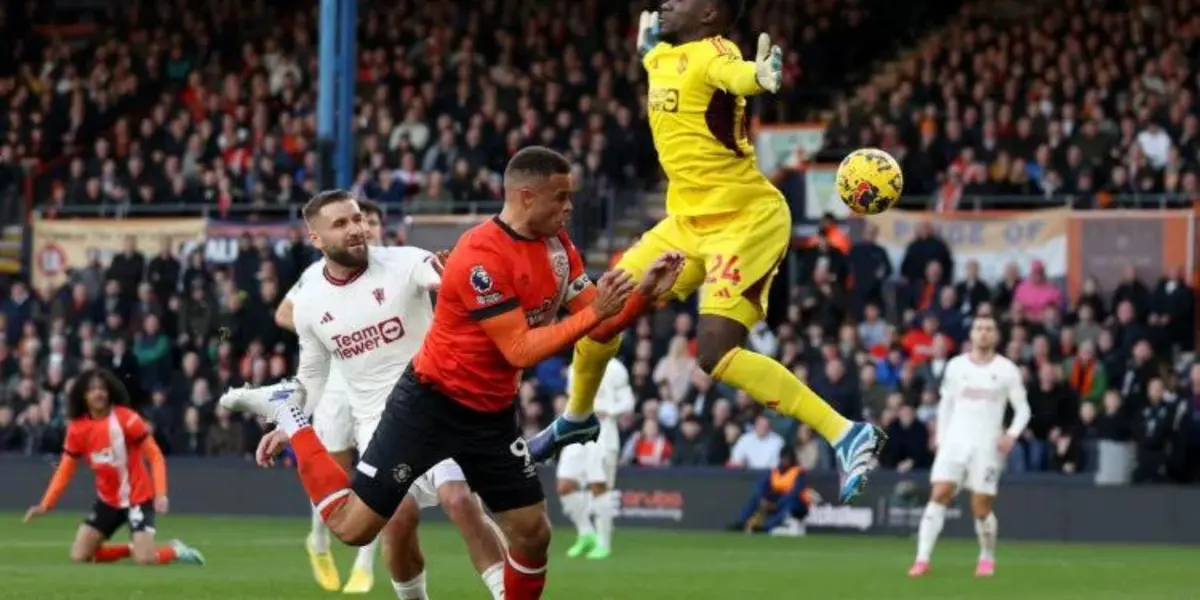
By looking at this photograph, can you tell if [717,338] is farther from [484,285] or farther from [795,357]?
[795,357]

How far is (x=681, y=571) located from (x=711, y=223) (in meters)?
7.24

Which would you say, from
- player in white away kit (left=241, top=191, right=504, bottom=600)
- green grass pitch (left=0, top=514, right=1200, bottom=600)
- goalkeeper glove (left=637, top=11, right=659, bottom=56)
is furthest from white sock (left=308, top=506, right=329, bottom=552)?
goalkeeper glove (left=637, top=11, right=659, bottom=56)

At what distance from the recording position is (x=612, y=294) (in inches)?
431

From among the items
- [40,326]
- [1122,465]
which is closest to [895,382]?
[1122,465]

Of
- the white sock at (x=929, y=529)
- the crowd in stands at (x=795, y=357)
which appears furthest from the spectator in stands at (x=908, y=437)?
the white sock at (x=929, y=529)

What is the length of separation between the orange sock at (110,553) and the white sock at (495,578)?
8670 mm

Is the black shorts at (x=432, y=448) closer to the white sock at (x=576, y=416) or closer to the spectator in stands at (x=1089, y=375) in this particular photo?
the white sock at (x=576, y=416)

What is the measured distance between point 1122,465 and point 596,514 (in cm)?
569

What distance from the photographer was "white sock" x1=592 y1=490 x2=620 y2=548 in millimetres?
23578

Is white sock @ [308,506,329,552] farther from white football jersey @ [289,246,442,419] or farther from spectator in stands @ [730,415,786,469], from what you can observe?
spectator in stands @ [730,415,786,469]

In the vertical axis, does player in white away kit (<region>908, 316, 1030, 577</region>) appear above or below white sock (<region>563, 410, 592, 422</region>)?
below

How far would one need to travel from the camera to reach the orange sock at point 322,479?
12.4 meters

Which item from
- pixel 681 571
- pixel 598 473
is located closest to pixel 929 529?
pixel 681 571

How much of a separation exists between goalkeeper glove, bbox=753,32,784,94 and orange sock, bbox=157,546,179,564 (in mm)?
9964
